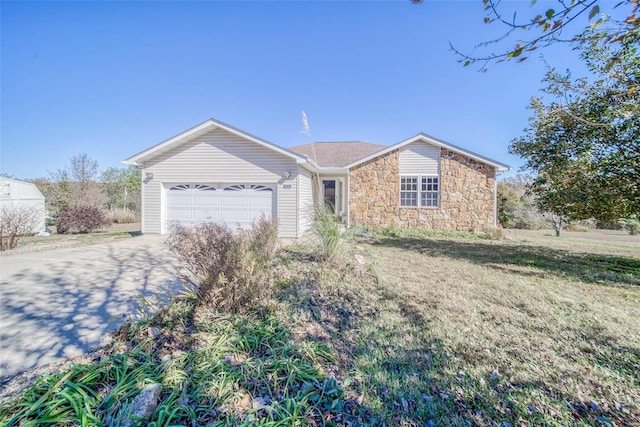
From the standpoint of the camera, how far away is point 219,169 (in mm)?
10523

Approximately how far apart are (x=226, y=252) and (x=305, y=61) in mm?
10260

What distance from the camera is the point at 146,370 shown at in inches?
88.9

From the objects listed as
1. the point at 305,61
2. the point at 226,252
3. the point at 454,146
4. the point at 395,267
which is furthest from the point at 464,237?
the point at 226,252

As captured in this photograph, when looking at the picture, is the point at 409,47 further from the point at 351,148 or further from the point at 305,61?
the point at 351,148

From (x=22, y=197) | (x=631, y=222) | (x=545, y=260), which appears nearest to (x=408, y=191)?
(x=545, y=260)

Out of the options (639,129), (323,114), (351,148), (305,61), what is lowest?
(639,129)

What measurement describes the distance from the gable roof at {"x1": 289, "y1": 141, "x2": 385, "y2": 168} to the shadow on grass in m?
6.69

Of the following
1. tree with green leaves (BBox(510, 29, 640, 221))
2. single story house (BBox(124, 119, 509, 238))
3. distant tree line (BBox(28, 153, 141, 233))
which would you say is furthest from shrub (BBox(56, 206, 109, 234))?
tree with green leaves (BBox(510, 29, 640, 221))

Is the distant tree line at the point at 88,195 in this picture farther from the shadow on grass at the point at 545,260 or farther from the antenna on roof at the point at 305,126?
the shadow on grass at the point at 545,260

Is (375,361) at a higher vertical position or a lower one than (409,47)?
lower

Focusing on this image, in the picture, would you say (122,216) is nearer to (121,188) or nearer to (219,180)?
(121,188)

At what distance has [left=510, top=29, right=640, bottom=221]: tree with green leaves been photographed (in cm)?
596

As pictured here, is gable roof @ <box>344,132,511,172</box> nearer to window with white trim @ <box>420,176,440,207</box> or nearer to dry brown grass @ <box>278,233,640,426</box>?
window with white trim @ <box>420,176,440,207</box>

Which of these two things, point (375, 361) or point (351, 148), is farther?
point (351, 148)
